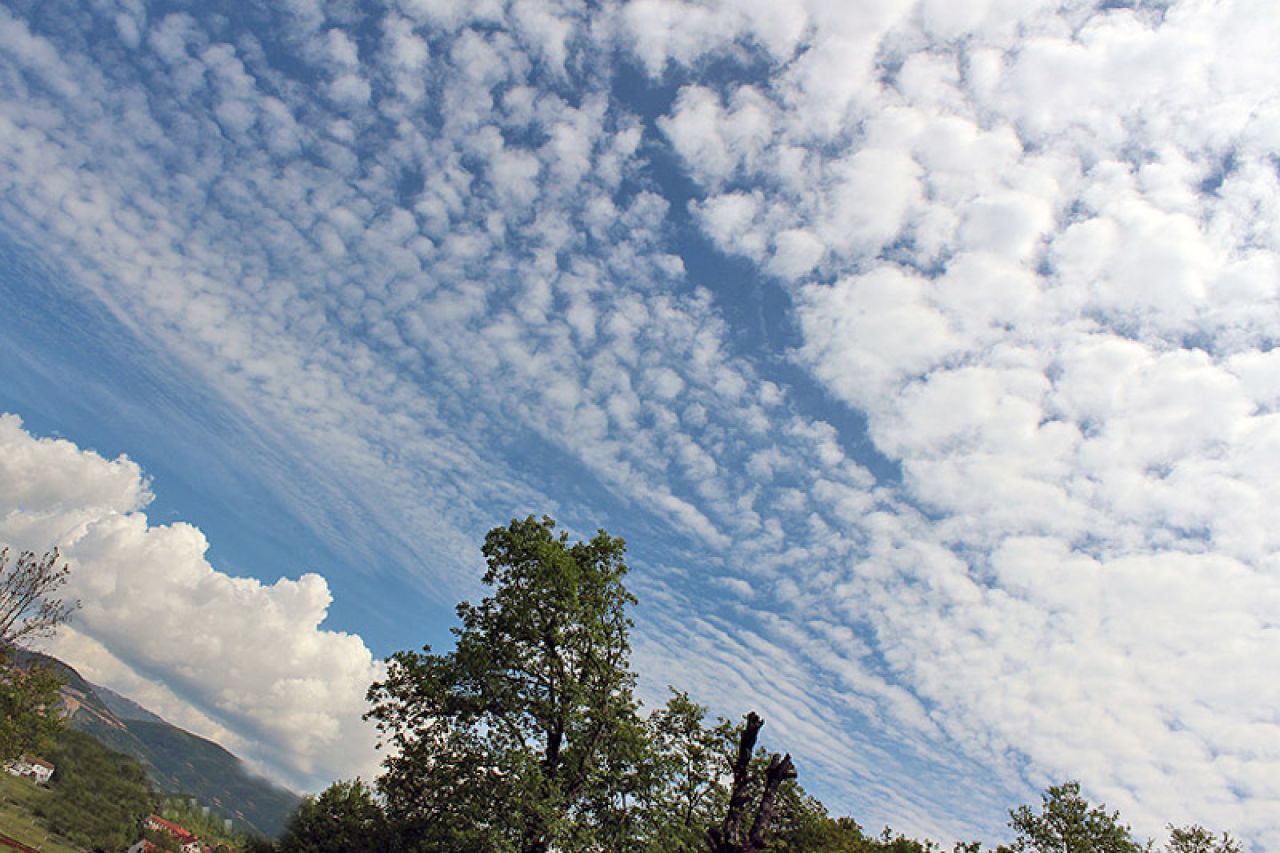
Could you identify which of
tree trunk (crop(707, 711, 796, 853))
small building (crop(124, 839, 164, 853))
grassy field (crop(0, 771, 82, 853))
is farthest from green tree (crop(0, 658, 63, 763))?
small building (crop(124, 839, 164, 853))

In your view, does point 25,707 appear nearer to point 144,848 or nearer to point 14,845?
point 14,845

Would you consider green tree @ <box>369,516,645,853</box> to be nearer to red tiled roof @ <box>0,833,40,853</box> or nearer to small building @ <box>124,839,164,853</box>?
red tiled roof @ <box>0,833,40,853</box>

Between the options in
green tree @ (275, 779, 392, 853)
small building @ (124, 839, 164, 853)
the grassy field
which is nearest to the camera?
green tree @ (275, 779, 392, 853)

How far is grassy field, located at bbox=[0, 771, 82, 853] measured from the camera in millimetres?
149250

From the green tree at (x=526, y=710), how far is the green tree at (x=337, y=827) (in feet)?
43.0

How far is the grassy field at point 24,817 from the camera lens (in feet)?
490

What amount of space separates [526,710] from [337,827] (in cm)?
2929

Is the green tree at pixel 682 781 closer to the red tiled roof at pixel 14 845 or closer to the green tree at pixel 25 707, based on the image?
the green tree at pixel 25 707

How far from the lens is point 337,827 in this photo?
43969 millimetres

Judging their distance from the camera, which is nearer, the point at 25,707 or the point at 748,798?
the point at 748,798

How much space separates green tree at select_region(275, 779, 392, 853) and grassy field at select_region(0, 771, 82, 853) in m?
137

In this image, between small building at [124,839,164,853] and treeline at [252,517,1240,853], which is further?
small building at [124,839,164,853]

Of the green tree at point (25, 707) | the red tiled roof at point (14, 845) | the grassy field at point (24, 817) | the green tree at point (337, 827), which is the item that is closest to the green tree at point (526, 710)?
the green tree at point (337, 827)

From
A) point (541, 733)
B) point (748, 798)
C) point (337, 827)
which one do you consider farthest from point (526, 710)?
point (337, 827)
